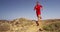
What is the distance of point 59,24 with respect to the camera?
1497 centimetres

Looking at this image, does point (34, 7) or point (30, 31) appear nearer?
point (30, 31)

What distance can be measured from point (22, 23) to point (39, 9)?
2529mm

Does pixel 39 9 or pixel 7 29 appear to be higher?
pixel 39 9

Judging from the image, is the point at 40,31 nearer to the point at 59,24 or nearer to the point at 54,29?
the point at 54,29

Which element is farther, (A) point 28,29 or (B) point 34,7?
(B) point 34,7

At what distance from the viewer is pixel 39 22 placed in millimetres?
14148

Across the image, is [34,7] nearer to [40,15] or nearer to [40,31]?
[40,15]

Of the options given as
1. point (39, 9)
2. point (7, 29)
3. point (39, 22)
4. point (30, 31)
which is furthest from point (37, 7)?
point (7, 29)

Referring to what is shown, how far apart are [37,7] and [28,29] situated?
2124 millimetres

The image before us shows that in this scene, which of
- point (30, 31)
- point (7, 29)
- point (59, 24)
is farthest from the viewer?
point (59, 24)

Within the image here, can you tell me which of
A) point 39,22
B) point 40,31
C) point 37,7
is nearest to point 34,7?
point 37,7

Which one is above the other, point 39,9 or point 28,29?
point 39,9

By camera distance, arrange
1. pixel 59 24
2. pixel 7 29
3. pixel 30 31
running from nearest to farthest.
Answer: pixel 30 31, pixel 7 29, pixel 59 24

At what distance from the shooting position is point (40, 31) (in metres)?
13.3
